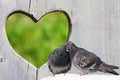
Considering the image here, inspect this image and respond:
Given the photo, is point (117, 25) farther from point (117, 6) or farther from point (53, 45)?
point (53, 45)

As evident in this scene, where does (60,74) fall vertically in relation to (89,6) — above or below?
below

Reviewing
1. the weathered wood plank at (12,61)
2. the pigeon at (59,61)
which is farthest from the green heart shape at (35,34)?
the pigeon at (59,61)

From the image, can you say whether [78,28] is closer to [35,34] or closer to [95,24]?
[95,24]

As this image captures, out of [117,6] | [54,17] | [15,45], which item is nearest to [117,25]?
[117,6]

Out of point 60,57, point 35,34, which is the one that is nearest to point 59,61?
point 60,57

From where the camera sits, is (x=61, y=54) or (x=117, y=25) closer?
(x=61, y=54)
